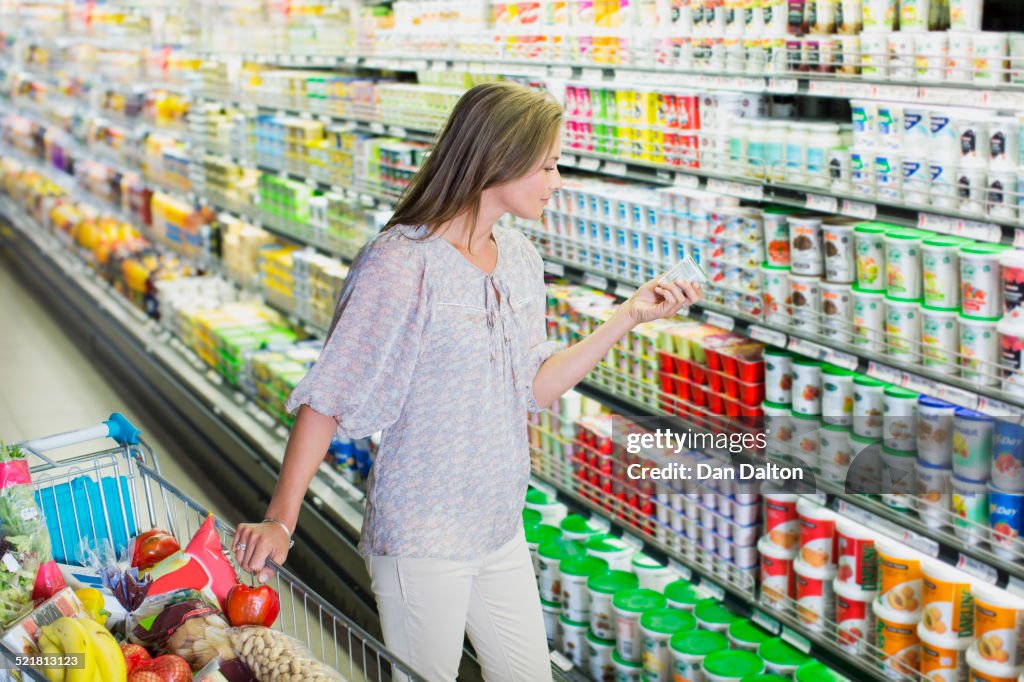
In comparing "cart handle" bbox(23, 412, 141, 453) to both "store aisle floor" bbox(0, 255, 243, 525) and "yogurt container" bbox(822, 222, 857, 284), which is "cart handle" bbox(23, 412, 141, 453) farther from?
"store aisle floor" bbox(0, 255, 243, 525)

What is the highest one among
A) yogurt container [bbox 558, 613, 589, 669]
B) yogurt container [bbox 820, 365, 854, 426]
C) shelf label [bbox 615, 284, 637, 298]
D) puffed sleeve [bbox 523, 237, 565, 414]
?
puffed sleeve [bbox 523, 237, 565, 414]

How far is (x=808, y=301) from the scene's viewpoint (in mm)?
2678

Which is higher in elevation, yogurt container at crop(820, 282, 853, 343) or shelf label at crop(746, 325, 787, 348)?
yogurt container at crop(820, 282, 853, 343)

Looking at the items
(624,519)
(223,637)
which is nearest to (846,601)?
(624,519)

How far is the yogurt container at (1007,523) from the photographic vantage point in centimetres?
225

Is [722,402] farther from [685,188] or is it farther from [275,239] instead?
[275,239]

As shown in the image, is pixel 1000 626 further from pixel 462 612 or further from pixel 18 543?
pixel 18 543

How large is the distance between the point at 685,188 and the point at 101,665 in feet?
6.84

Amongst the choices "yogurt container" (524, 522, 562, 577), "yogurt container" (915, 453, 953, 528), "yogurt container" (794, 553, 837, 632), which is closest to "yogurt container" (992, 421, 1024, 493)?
"yogurt container" (915, 453, 953, 528)

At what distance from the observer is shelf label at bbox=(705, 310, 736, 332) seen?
2.85 m

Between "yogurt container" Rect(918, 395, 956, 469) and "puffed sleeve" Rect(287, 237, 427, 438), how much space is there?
3.63 feet

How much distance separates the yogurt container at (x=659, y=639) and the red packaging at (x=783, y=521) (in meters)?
0.33

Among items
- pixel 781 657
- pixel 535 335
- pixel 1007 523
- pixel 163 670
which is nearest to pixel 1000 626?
pixel 1007 523

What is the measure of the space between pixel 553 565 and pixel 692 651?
72 cm
